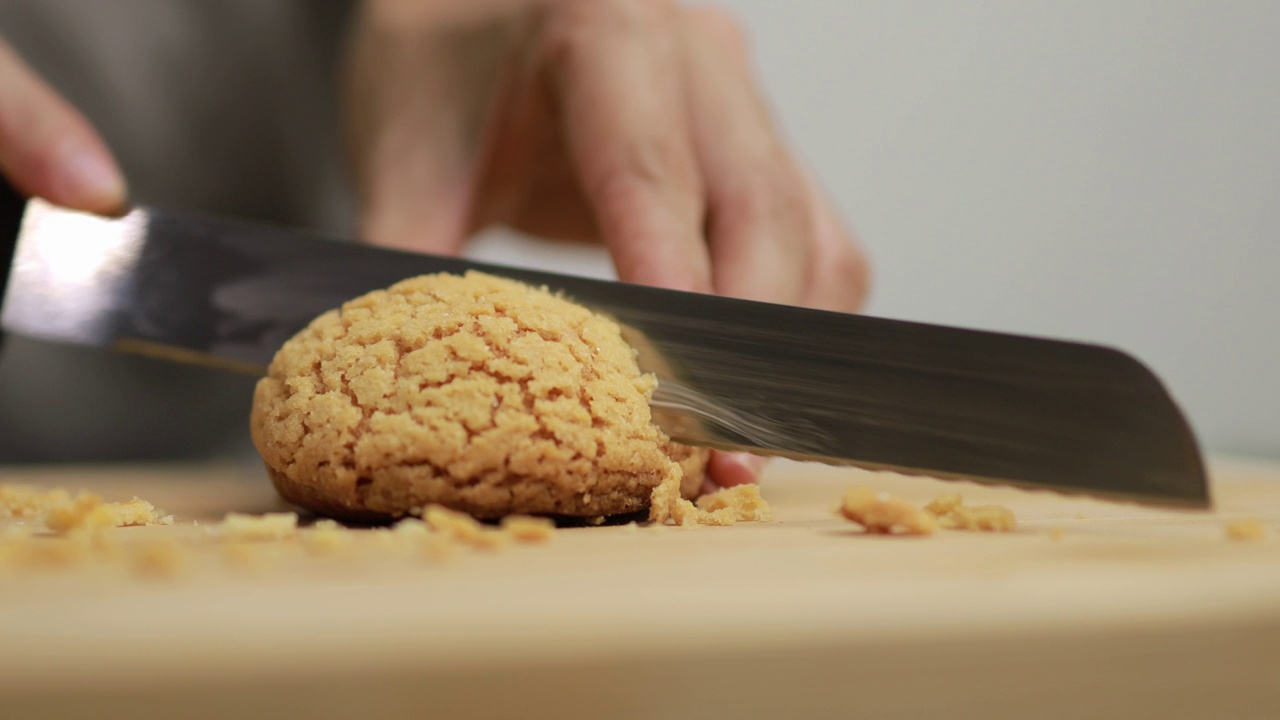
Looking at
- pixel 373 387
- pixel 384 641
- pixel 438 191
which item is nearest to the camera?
pixel 384 641

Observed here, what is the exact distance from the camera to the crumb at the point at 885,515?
65cm

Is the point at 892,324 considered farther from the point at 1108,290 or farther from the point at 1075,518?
the point at 1108,290

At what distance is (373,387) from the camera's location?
761mm

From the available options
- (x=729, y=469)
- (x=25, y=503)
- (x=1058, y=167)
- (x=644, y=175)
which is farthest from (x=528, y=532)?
(x=1058, y=167)

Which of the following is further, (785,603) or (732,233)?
(732,233)

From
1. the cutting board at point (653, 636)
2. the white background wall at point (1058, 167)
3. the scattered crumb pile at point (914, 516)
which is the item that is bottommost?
the cutting board at point (653, 636)

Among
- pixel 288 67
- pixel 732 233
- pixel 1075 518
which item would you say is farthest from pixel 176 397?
pixel 1075 518

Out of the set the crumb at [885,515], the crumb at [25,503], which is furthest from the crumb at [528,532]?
the crumb at [25,503]

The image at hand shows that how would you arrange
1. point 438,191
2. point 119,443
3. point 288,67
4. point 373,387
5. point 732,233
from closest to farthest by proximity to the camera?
1. point 373,387
2. point 732,233
3. point 438,191
4. point 119,443
5. point 288,67

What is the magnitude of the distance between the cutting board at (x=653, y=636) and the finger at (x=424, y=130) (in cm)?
102

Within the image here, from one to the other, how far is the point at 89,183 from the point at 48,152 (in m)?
0.08

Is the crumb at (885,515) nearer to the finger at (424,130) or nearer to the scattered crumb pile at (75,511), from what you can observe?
the scattered crumb pile at (75,511)

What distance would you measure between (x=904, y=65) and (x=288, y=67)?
1925 millimetres

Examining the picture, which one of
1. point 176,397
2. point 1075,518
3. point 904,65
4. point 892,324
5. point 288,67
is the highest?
point 904,65
